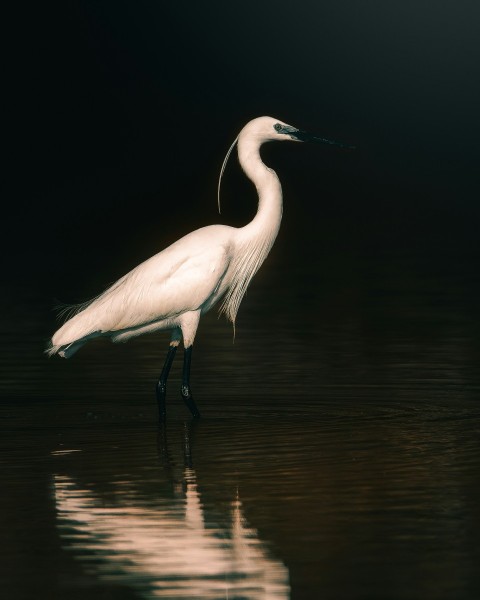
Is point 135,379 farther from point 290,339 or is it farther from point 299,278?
point 299,278

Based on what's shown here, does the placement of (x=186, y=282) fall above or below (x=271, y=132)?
below

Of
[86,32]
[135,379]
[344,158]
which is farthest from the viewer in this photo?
[86,32]

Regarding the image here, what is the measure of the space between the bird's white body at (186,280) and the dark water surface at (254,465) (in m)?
0.35

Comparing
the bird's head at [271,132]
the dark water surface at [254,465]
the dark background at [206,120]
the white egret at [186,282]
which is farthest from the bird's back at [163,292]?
the dark background at [206,120]

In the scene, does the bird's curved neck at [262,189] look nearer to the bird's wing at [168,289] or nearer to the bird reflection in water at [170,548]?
the bird's wing at [168,289]

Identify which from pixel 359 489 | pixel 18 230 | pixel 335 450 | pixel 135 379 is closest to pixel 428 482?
pixel 359 489

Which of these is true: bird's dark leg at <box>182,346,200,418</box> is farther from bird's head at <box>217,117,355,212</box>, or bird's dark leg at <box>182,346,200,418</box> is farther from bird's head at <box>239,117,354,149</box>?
bird's head at <box>239,117,354,149</box>

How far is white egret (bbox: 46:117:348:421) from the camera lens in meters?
9.47

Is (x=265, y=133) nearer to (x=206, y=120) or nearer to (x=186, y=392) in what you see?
(x=186, y=392)

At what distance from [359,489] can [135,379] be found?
139 inches

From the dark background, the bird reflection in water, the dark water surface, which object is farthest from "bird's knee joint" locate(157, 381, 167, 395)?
the dark background

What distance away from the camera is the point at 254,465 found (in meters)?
7.61

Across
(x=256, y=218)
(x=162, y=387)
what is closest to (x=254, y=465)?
(x=162, y=387)

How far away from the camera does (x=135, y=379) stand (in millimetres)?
10398
